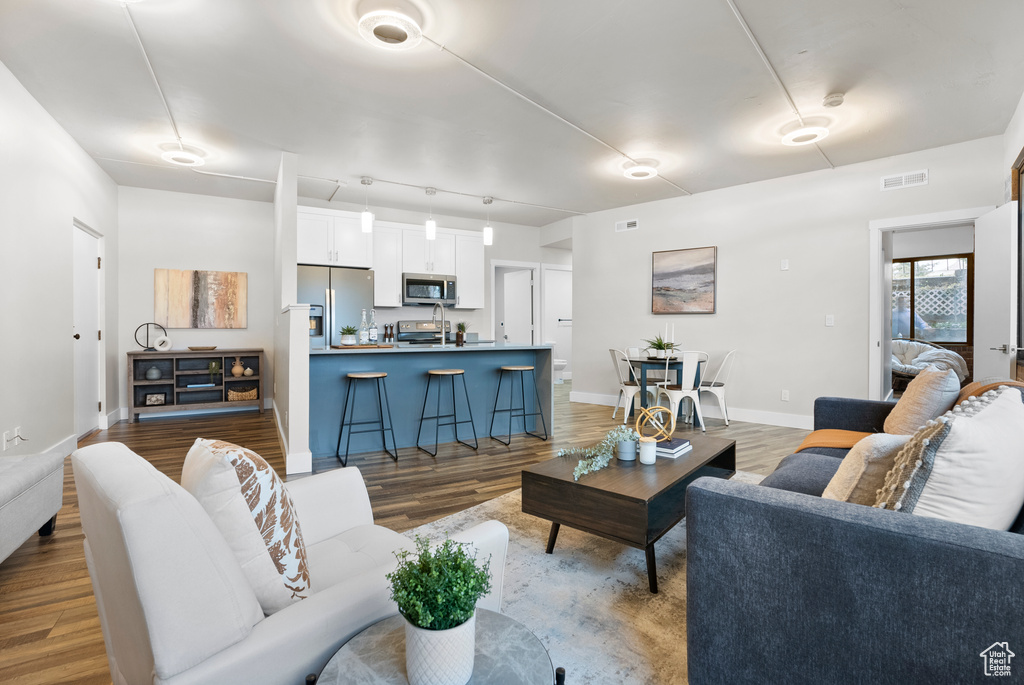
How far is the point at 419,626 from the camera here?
0.86 meters

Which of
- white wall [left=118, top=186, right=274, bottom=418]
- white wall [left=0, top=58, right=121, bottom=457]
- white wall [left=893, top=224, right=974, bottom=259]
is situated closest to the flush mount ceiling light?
white wall [left=0, top=58, right=121, bottom=457]

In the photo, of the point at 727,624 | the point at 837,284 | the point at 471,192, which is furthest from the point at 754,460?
the point at 471,192

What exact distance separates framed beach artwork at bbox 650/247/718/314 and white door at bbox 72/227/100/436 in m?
6.19

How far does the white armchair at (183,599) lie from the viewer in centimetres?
84

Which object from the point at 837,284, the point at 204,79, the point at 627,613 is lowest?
the point at 627,613

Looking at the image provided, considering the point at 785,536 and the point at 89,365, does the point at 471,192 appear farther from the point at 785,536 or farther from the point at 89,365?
the point at 785,536

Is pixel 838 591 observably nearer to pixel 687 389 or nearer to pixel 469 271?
pixel 687 389

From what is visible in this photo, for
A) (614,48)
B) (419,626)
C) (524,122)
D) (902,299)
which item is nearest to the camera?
(419,626)

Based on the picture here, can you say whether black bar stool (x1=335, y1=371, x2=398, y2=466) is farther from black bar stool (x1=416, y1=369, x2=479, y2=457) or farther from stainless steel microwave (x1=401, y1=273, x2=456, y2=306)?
stainless steel microwave (x1=401, y1=273, x2=456, y2=306)

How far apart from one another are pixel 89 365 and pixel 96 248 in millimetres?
1248

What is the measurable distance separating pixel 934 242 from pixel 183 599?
418 inches

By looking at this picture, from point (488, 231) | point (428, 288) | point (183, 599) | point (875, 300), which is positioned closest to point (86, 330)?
point (428, 288)

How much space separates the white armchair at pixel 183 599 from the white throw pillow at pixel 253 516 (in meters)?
0.07

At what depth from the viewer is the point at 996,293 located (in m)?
3.91
